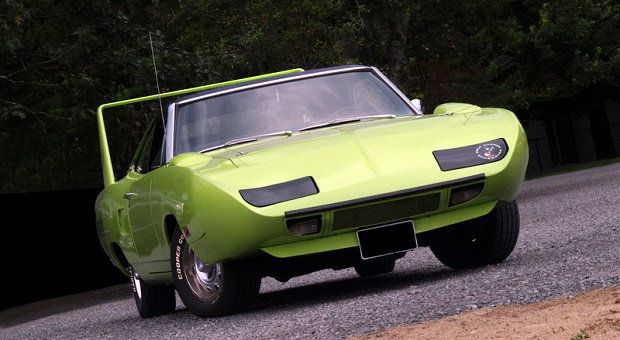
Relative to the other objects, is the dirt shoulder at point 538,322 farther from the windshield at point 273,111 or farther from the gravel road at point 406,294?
the windshield at point 273,111

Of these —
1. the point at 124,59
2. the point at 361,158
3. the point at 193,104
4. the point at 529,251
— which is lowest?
the point at 529,251

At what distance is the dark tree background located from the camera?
872 inches

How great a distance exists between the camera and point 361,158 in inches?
302

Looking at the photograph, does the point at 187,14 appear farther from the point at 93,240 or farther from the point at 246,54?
the point at 93,240

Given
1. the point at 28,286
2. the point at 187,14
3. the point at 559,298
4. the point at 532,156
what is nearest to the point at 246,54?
the point at 187,14

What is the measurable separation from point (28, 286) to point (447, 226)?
1153 centimetres

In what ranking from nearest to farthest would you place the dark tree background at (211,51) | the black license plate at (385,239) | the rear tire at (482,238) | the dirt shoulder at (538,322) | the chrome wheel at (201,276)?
1. the dirt shoulder at (538,322)
2. the black license plate at (385,239)
3. the chrome wheel at (201,276)
4. the rear tire at (482,238)
5. the dark tree background at (211,51)

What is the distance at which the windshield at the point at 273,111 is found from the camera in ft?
28.5

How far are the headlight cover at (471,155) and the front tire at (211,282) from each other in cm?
132

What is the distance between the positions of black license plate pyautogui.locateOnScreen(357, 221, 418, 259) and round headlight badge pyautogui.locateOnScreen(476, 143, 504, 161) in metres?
0.63

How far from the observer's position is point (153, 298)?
9.83 m

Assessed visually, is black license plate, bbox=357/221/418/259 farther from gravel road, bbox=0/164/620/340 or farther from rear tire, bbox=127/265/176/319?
rear tire, bbox=127/265/176/319

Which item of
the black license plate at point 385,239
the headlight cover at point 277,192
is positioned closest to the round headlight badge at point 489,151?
the black license plate at point 385,239

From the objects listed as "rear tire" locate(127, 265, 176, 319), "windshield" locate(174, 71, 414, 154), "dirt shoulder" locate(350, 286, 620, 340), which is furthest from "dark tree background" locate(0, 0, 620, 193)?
"dirt shoulder" locate(350, 286, 620, 340)
